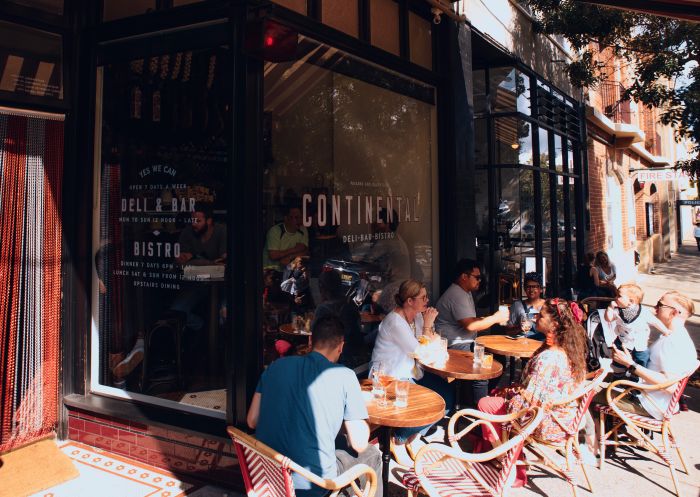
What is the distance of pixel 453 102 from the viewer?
645 centimetres

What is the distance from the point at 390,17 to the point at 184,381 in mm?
4016

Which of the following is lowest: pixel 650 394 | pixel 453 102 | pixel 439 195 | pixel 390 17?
pixel 650 394

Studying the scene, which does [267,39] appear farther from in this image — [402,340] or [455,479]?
[455,479]

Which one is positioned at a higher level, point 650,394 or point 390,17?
point 390,17

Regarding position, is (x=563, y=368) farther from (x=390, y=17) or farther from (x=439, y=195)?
(x=390, y=17)

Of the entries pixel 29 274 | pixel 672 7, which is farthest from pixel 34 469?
pixel 672 7

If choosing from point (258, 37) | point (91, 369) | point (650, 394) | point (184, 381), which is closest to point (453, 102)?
point (258, 37)

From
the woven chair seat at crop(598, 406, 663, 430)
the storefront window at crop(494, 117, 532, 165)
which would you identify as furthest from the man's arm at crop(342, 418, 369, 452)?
the storefront window at crop(494, 117, 532, 165)

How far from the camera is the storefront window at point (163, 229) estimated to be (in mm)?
4051

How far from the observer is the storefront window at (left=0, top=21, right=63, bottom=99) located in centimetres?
412

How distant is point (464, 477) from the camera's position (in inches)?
123

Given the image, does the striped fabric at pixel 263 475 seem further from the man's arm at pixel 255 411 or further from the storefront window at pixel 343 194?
the storefront window at pixel 343 194

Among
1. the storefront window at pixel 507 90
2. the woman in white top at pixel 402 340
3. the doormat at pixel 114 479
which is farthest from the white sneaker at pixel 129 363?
the storefront window at pixel 507 90

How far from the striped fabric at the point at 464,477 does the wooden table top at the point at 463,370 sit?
36.7 inches
